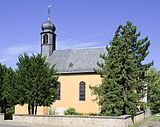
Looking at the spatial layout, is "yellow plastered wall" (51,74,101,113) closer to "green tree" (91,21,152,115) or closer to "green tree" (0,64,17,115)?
"green tree" (0,64,17,115)

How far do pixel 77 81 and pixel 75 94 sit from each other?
179 centimetres

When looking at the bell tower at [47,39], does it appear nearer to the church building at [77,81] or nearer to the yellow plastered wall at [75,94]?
the church building at [77,81]

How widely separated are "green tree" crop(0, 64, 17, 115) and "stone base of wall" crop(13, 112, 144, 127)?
2.22 metres

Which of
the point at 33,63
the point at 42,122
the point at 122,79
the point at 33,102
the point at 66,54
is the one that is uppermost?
the point at 66,54

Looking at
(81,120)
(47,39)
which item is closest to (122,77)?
(81,120)

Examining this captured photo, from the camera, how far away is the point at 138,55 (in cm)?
3031

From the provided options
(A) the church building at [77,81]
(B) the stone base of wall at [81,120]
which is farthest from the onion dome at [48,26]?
(B) the stone base of wall at [81,120]

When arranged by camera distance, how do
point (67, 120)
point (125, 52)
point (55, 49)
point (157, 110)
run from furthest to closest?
point (55, 49) < point (157, 110) < point (125, 52) < point (67, 120)

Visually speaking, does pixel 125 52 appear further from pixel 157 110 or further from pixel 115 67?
pixel 157 110

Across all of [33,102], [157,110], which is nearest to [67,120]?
[33,102]

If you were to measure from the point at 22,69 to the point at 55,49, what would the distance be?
57.4 feet

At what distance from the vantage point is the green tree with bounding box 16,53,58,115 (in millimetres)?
28781

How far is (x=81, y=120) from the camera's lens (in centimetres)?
2456

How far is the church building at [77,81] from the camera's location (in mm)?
39062
